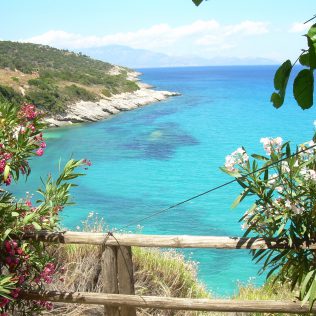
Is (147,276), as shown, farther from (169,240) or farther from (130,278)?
(169,240)

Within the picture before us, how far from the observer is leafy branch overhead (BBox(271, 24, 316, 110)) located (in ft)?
2.32

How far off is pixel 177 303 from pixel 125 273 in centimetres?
37

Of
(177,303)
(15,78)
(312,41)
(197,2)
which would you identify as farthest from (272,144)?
(15,78)

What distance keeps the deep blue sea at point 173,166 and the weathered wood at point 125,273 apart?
2.44 meters

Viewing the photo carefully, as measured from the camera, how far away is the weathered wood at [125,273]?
307 cm

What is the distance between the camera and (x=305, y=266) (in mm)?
2562

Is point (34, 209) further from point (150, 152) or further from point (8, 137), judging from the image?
point (150, 152)

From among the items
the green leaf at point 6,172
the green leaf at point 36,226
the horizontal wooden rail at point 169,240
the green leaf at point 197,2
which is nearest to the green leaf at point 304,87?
the green leaf at point 197,2

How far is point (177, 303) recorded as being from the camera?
298 cm

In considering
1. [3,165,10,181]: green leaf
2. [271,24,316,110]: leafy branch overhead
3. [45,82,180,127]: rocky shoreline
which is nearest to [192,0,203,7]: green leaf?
[271,24,316,110]: leafy branch overhead

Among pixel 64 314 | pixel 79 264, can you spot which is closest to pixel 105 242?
pixel 64 314

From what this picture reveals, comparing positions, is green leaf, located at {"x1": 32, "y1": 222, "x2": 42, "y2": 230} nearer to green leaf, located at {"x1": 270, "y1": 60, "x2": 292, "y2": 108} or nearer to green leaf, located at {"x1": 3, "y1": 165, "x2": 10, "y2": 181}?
green leaf, located at {"x1": 3, "y1": 165, "x2": 10, "y2": 181}

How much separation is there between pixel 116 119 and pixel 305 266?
3965 centimetres

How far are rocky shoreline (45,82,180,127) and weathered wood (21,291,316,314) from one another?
102 feet
